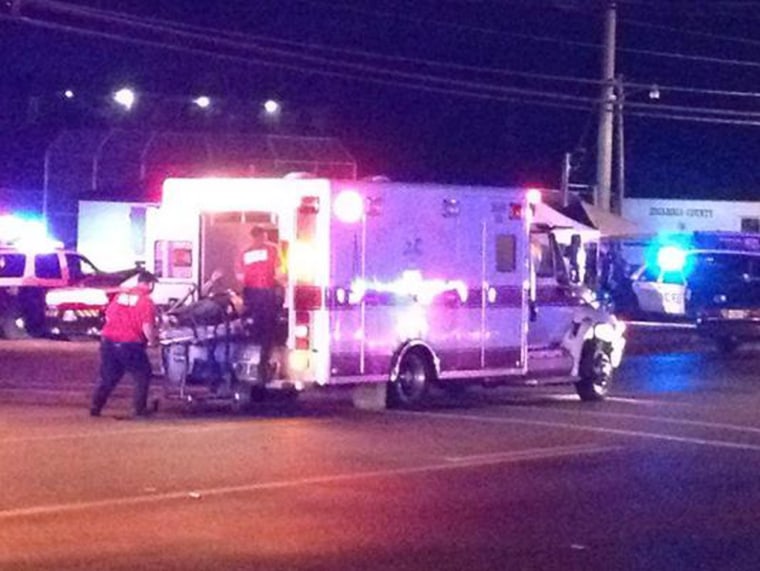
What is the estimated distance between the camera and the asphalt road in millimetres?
12422

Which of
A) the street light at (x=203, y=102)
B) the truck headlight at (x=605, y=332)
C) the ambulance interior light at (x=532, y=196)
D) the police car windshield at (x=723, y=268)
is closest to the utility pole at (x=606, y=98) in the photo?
the police car windshield at (x=723, y=268)

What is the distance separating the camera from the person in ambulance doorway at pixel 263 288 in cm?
2105

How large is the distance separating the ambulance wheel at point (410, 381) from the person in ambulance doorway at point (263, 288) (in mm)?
1679

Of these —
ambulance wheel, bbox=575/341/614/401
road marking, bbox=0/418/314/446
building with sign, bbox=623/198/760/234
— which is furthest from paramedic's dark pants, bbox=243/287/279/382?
building with sign, bbox=623/198/760/234

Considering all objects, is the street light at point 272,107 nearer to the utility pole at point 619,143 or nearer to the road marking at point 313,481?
the utility pole at point 619,143

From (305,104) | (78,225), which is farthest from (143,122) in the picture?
(78,225)

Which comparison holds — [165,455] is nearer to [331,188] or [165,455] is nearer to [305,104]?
[331,188]

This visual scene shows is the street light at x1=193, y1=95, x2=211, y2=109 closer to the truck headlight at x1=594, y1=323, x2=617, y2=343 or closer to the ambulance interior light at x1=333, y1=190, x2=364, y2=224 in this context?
the truck headlight at x1=594, y1=323, x2=617, y2=343

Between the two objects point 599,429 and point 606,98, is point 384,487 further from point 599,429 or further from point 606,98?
point 606,98

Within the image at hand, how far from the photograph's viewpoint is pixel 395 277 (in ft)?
72.4

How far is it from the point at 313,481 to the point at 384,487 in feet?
2.07

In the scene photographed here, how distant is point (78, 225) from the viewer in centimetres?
4941

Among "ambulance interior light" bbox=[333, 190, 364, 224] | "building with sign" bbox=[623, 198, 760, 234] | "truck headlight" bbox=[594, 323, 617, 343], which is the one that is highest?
"building with sign" bbox=[623, 198, 760, 234]

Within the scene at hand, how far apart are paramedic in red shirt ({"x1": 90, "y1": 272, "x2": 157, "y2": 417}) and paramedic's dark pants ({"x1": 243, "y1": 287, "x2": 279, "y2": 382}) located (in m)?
1.10
